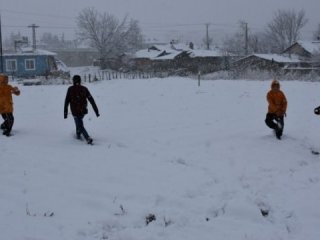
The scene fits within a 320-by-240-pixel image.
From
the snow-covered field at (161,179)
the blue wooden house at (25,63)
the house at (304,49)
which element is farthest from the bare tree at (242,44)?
the snow-covered field at (161,179)

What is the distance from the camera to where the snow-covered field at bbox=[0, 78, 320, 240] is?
5910 millimetres

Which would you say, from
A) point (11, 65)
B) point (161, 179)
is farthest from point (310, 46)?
point (161, 179)

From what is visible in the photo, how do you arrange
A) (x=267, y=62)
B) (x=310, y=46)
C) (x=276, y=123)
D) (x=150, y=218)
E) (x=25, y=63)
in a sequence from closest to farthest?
1. (x=150, y=218)
2. (x=276, y=123)
3. (x=25, y=63)
4. (x=267, y=62)
5. (x=310, y=46)

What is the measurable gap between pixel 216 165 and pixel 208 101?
10104mm

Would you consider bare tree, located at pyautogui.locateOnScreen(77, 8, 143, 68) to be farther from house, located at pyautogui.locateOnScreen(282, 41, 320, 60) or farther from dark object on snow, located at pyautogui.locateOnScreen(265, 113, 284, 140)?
dark object on snow, located at pyautogui.locateOnScreen(265, 113, 284, 140)

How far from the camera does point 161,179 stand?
25.8 feet

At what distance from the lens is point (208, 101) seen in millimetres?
18984

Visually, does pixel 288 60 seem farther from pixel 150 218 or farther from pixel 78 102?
pixel 150 218

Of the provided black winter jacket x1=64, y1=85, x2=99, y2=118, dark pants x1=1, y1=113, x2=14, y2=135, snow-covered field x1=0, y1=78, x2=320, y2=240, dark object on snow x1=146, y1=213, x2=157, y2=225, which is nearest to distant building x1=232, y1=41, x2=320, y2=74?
snow-covered field x1=0, y1=78, x2=320, y2=240

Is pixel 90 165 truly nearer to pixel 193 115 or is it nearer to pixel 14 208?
pixel 14 208

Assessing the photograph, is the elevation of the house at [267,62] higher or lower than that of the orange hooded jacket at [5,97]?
higher

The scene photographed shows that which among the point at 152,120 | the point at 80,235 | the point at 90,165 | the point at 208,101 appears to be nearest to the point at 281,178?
the point at 90,165

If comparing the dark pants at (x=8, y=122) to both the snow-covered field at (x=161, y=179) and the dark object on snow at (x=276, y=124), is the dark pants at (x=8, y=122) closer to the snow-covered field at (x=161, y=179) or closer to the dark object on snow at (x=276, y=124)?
the snow-covered field at (x=161, y=179)

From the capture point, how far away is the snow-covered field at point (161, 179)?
591 cm
